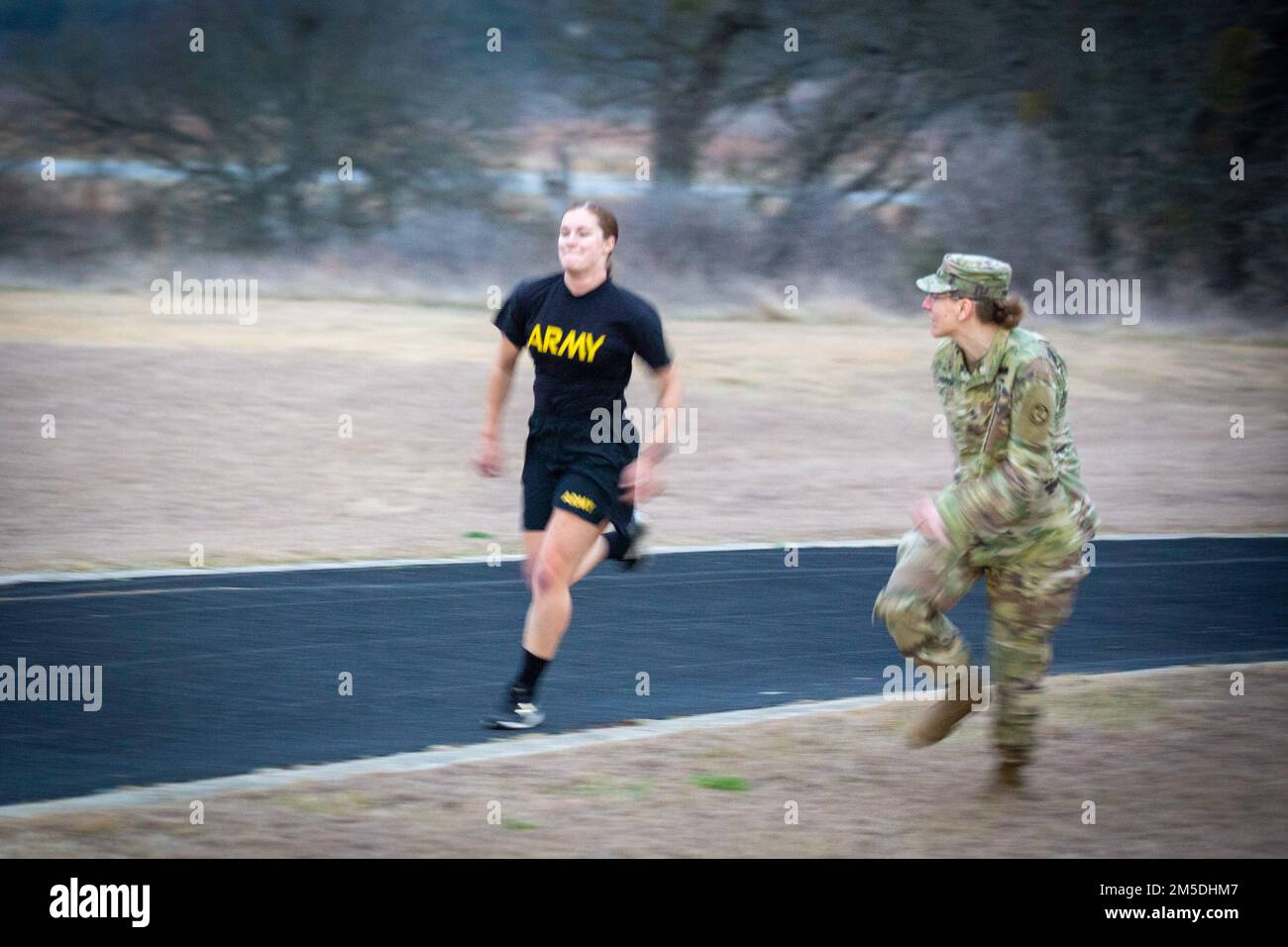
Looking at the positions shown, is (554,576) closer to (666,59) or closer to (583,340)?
(583,340)

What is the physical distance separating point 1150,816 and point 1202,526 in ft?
26.8

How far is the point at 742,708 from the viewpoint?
8062 millimetres

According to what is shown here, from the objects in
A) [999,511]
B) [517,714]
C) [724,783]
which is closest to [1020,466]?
[999,511]

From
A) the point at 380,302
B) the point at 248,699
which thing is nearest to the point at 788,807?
the point at 248,699

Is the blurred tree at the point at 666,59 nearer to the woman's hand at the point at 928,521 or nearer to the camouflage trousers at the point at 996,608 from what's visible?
the camouflage trousers at the point at 996,608

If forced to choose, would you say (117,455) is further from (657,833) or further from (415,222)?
(415,222)

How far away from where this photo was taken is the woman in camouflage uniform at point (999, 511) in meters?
6.18

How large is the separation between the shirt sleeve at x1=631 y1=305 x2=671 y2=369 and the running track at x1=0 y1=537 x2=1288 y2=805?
1.44m

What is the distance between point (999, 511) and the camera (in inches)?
243

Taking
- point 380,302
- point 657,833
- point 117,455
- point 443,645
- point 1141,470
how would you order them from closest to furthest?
1. point 657,833
2. point 443,645
3. point 117,455
4. point 1141,470
5. point 380,302

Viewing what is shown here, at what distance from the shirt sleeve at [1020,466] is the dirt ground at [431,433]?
6.38m

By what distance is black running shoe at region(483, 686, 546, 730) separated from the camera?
751cm

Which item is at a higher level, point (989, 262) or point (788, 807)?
point (989, 262)

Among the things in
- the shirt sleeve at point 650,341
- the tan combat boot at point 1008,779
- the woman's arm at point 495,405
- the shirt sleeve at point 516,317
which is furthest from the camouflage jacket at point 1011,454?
the woman's arm at point 495,405
